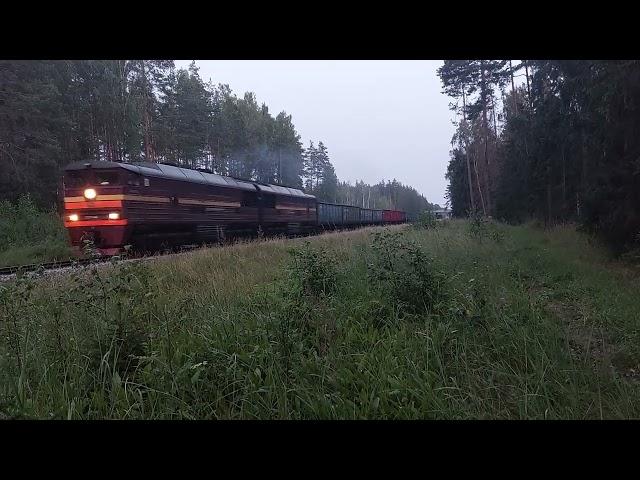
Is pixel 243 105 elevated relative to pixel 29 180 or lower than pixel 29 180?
elevated

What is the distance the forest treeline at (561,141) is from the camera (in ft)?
28.2

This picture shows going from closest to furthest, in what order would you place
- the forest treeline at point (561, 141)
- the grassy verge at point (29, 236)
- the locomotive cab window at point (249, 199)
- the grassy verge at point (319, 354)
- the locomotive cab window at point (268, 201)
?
1. the grassy verge at point (319, 354)
2. the forest treeline at point (561, 141)
3. the grassy verge at point (29, 236)
4. the locomotive cab window at point (249, 199)
5. the locomotive cab window at point (268, 201)

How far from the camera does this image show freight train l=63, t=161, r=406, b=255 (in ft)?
36.2

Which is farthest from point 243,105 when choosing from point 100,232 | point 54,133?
point 100,232

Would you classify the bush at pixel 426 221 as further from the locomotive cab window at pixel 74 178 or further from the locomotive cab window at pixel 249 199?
the locomotive cab window at pixel 74 178

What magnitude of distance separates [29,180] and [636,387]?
24452 millimetres

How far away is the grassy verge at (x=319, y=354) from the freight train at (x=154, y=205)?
4.39 meters

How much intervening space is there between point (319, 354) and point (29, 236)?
57.5 ft

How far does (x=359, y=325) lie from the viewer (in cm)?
362

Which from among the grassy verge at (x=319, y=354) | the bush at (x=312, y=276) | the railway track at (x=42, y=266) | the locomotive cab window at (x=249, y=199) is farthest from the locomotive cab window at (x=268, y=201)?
the grassy verge at (x=319, y=354)

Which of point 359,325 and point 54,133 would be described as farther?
point 54,133

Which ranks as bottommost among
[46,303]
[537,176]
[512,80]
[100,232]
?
[46,303]
